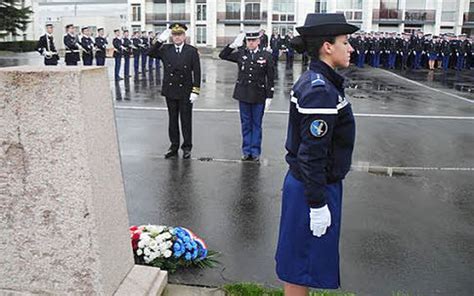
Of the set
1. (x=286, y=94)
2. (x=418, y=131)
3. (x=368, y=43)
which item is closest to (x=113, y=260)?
(x=418, y=131)

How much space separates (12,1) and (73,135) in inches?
1525

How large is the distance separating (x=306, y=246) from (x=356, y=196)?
342cm

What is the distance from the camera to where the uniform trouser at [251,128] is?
7.75 metres

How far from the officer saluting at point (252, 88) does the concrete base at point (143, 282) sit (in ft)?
14.2

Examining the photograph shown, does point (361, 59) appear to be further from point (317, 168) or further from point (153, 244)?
point (317, 168)

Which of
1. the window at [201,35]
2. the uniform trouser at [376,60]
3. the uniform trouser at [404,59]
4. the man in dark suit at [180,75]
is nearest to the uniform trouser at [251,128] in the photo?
the man in dark suit at [180,75]

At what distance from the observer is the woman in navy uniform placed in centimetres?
267

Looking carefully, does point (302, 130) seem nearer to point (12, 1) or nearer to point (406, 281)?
point (406, 281)

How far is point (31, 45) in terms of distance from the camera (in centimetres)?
4825

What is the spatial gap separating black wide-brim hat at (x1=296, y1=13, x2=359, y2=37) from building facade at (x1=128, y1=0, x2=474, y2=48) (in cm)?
4968

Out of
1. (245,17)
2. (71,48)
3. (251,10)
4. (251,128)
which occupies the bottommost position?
(251,128)

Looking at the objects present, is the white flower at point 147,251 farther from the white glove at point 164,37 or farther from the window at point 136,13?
the window at point 136,13

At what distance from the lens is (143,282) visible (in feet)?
10.9

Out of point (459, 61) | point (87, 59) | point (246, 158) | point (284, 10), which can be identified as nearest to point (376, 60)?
point (459, 61)
